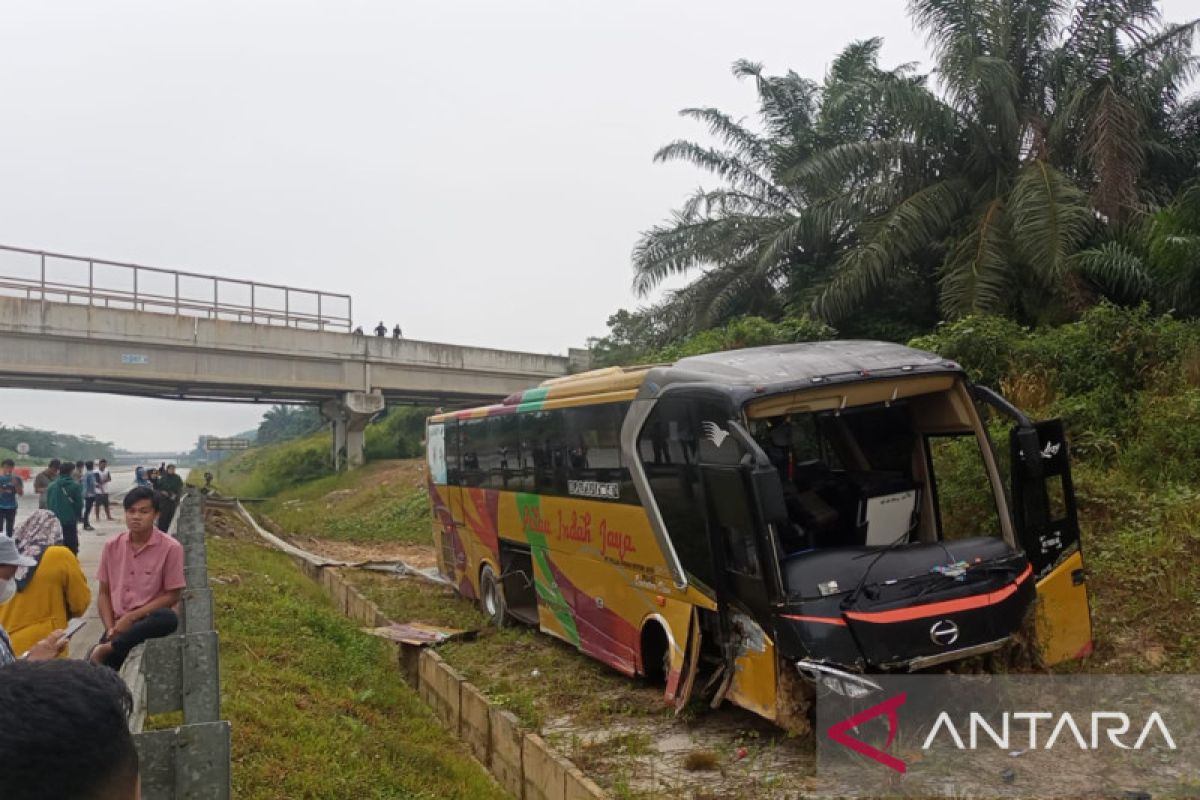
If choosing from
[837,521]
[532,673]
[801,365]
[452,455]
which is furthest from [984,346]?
[452,455]

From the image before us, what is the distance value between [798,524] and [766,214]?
14250mm

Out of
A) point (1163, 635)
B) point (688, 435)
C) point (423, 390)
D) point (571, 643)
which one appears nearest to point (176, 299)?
point (423, 390)

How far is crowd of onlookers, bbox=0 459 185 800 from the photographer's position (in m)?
1.49

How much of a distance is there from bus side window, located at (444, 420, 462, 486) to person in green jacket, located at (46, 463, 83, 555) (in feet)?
16.3

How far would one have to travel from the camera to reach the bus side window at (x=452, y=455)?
522 inches

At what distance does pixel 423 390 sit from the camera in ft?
113

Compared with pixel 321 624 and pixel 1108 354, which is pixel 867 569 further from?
pixel 1108 354

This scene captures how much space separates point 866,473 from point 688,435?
5.98ft

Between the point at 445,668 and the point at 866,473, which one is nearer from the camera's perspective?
the point at 866,473

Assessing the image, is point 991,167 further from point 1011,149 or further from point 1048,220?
point 1048,220

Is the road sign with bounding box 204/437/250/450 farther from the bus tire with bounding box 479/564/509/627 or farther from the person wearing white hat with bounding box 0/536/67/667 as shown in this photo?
the person wearing white hat with bounding box 0/536/67/667

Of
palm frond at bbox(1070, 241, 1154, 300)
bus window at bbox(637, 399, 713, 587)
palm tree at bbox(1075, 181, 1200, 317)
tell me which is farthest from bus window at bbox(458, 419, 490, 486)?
palm tree at bbox(1075, 181, 1200, 317)

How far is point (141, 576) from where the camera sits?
575 cm

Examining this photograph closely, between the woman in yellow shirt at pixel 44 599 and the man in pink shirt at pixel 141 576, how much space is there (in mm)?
346
